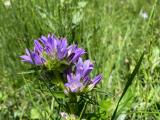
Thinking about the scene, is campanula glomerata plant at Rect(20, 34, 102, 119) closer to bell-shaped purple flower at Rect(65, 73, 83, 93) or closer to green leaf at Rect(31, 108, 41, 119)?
bell-shaped purple flower at Rect(65, 73, 83, 93)

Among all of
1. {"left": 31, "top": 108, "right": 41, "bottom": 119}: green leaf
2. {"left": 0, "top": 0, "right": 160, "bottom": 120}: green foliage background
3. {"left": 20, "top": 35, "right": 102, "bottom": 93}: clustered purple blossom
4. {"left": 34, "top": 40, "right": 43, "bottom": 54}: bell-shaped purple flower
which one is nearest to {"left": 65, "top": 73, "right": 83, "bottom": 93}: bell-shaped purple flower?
{"left": 20, "top": 35, "right": 102, "bottom": 93}: clustered purple blossom

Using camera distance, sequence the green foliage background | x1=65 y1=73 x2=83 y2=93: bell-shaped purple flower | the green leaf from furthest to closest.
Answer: the green leaf, the green foliage background, x1=65 y1=73 x2=83 y2=93: bell-shaped purple flower

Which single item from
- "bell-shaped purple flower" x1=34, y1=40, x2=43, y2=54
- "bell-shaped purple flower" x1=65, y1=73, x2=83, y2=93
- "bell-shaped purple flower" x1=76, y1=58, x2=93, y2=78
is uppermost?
"bell-shaped purple flower" x1=34, y1=40, x2=43, y2=54

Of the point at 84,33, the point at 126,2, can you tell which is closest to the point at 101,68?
the point at 84,33

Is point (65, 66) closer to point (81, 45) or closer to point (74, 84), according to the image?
point (74, 84)

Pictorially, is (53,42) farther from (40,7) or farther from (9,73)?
(9,73)

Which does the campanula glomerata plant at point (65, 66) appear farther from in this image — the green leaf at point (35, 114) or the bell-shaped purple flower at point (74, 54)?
the green leaf at point (35, 114)

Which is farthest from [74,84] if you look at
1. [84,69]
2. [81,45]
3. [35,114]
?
[81,45]
